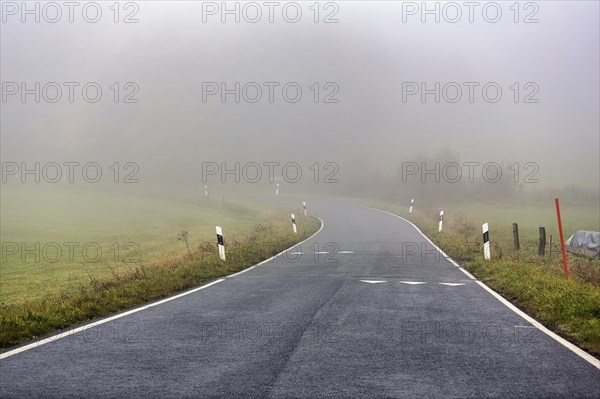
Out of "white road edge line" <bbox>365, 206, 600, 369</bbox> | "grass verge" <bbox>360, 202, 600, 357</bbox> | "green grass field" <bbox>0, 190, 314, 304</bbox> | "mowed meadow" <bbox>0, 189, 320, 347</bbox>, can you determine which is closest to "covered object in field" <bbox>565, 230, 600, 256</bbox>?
"grass verge" <bbox>360, 202, 600, 357</bbox>

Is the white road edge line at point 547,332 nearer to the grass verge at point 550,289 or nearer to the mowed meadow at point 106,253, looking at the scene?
the grass verge at point 550,289

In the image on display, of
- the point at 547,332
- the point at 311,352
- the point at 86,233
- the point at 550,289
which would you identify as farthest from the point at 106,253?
the point at 547,332

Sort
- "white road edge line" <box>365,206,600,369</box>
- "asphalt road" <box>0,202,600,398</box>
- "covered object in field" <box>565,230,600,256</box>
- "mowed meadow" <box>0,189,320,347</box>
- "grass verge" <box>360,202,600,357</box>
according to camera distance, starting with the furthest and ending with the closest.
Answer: "covered object in field" <box>565,230,600,256</box>
"mowed meadow" <box>0,189,320,347</box>
"grass verge" <box>360,202,600,357</box>
"white road edge line" <box>365,206,600,369</box>
"asphalt road" <box>0,202,600,398</box>

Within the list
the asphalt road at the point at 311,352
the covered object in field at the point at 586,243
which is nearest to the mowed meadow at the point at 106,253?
the asphalt road at the point at 311,352

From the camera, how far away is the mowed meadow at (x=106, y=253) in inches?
400

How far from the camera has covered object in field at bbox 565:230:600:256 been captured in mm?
21141

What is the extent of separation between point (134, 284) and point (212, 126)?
420 feet

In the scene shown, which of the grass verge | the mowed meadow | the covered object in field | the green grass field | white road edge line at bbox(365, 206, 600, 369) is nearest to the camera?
white road edge line at bbox(365, 206, 600, 369)

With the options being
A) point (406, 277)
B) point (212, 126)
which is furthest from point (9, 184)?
point (406, 277)

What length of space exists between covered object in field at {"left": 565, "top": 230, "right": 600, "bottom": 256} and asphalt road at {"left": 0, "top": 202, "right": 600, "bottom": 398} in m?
11.6

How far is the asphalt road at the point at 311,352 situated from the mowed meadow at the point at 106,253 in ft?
3.46

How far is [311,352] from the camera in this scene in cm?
638

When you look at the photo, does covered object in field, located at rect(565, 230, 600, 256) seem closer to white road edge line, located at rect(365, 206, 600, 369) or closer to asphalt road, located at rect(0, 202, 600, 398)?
white road edge line, located at rect(365, 206, 600, 369)

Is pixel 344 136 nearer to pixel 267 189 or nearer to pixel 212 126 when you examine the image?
pixel 212 126
